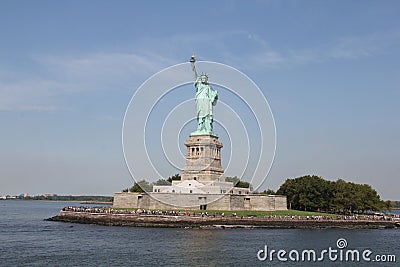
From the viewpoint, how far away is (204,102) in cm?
6819

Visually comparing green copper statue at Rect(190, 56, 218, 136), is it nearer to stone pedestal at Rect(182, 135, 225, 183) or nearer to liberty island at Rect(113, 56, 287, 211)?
liberty island at Rect(113, 56, 287, 211)

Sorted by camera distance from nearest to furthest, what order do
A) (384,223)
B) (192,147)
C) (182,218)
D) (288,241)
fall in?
(288,241) < (182,218) < (384,223) < (192,147)

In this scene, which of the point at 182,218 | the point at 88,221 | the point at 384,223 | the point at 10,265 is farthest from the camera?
the point at 384,223

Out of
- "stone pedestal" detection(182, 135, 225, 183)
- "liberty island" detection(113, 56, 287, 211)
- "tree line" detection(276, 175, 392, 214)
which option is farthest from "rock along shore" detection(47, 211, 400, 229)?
"tree line" detection(276, 175, 392, 214)

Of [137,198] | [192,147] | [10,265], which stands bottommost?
[10,265]

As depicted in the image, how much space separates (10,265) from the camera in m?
29.0

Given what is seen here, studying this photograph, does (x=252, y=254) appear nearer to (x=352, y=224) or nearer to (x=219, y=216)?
(x=219, y=216)

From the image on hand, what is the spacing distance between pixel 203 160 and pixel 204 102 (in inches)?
355

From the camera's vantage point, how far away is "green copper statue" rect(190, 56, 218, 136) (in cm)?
6688

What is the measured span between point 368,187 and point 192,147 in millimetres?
32952

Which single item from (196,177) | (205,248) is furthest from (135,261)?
(196,177)

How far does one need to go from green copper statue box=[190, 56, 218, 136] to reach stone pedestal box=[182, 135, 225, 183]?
55.2 inches

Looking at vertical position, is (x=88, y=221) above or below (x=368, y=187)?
below

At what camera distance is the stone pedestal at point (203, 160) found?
62.8 meters
